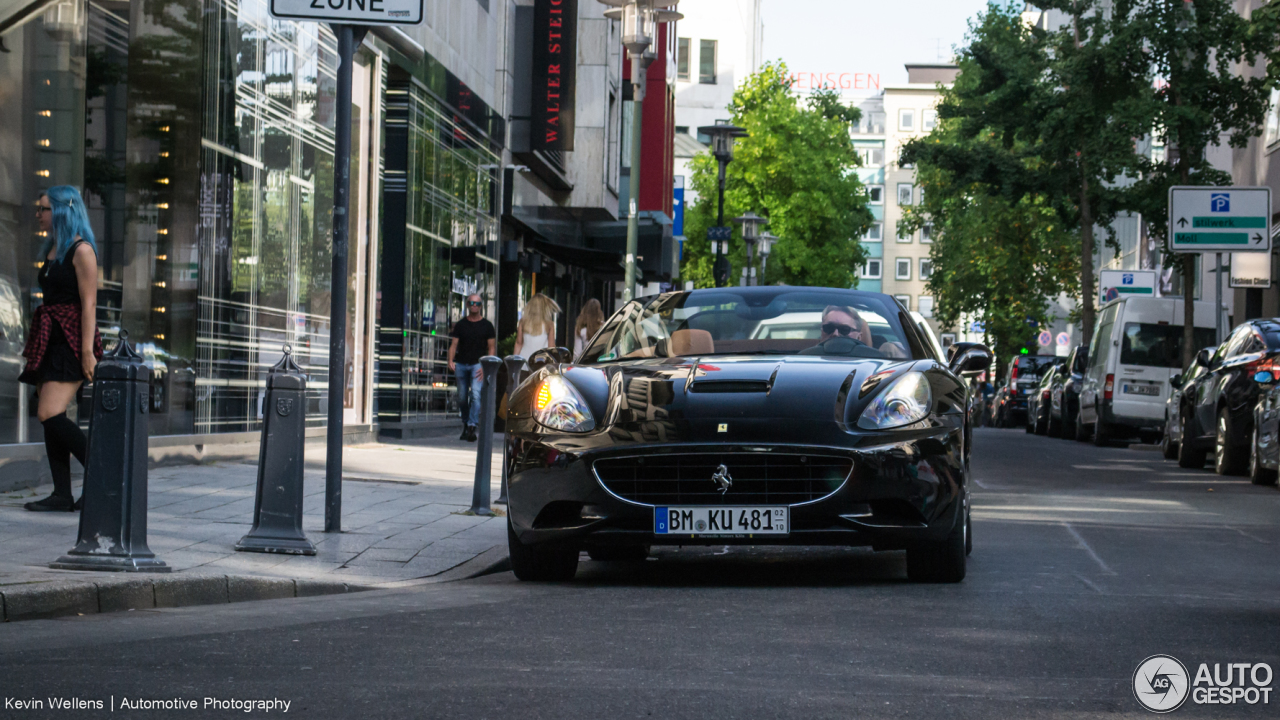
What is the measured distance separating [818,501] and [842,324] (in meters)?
1.63

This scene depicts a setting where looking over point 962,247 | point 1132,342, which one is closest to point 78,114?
point 1132,342

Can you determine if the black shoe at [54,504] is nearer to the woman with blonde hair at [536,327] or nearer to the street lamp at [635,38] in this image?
the woman with blonde hair at [536,327]

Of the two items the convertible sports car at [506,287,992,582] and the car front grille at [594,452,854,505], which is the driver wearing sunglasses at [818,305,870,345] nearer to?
the convertible sports car at [506,287,992,582]

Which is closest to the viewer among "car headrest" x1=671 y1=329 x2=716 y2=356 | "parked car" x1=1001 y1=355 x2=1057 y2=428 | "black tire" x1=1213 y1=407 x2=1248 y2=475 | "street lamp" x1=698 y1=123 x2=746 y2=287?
"car headrest" x1=671 y1=329 x2=716 y2=356

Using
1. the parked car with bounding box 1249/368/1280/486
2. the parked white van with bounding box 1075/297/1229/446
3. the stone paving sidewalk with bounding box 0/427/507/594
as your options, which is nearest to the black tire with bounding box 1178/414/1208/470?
the parked car with bounding box 1249/368/1280/486

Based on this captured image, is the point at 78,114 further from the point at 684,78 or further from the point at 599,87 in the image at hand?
the point at 684,78

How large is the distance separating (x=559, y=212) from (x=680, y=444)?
1077 inches

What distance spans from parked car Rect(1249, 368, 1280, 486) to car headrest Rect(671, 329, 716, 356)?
8.84 meters

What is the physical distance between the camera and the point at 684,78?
313 feet

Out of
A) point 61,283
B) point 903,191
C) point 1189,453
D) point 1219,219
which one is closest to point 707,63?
point 903,191

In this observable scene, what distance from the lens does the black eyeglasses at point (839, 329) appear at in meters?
8.62

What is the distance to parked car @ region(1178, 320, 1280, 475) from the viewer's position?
17.3 metres

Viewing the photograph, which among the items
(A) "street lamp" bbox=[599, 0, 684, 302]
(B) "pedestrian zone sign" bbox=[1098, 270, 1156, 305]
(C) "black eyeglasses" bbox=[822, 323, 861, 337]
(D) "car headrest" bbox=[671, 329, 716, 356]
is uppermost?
(A) "street lamp" bbox=[599, 0, 684, 302]

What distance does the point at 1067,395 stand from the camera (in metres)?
32.8
